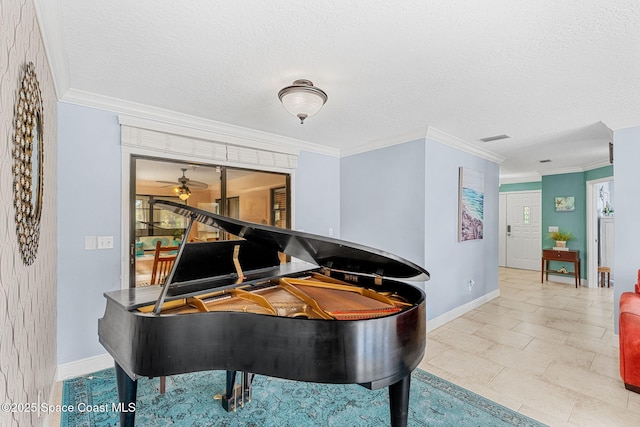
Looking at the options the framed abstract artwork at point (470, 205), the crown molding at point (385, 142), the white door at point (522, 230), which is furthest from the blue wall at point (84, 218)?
the white door at point (522, 230)

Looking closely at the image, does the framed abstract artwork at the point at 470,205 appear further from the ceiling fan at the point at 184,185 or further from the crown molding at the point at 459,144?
the ceiling fan at the point at 184,185

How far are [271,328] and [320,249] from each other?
674 millimetres

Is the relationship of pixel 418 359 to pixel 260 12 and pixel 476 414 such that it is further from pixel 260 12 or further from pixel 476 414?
pixel 260 12

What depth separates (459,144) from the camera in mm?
4098

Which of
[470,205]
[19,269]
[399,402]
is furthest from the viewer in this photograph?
[470,205]

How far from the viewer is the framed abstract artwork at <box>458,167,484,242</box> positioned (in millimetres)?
4145

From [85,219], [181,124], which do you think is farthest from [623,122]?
[85,219]

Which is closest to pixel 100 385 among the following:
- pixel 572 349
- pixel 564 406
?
pixel 564 406

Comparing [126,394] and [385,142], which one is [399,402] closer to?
[126,394]

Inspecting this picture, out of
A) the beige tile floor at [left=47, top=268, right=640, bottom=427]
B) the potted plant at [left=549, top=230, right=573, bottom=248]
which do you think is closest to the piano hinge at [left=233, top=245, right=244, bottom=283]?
the beige tile floor at [left=47, top=268, right=640, bottom=427]

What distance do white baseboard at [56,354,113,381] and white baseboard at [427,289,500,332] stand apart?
11.2 feet

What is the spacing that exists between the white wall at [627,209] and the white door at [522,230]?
14.7 feet

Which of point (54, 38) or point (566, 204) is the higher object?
point (54, 38)

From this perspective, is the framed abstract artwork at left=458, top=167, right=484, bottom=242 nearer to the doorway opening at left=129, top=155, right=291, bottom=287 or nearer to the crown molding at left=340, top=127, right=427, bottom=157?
the crown molding at left=340, top=127, right=427, bottom=157
